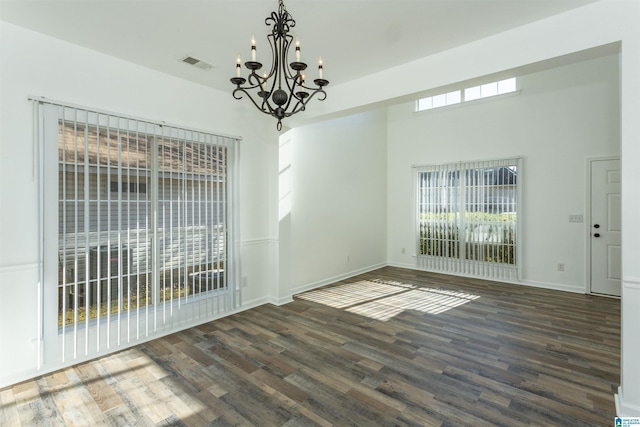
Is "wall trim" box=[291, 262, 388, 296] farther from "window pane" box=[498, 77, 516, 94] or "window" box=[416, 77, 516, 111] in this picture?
"window pane" box=[498, 77, 516, 94]

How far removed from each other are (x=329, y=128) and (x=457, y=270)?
3.66 metres

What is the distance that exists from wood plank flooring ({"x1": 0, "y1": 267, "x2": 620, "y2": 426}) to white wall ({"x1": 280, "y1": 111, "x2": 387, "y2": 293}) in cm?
125

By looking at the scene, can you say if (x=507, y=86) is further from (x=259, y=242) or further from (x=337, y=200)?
(x=259, y=242)

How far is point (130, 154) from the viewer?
10.3ft

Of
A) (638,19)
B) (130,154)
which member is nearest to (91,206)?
(130,154)

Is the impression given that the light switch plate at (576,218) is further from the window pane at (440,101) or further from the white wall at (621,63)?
the white wall at (621,63)

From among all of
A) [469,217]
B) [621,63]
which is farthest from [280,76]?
[469,217]

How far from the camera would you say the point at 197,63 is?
3197 millimetres

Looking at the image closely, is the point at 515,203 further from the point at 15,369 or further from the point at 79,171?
the point at 15,369

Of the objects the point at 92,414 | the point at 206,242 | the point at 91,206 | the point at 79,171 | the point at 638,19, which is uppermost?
the point at 638,19

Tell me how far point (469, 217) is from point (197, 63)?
17.0 ft

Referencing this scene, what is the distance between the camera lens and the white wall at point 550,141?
4.78m

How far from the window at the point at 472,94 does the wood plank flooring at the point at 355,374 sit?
371 cm

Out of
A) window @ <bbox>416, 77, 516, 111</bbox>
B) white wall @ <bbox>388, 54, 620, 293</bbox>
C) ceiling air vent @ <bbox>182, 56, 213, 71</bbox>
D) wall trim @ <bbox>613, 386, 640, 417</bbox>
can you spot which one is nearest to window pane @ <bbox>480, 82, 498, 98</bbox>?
window @ <bbox>416, 77, 516, 111</bbox>
